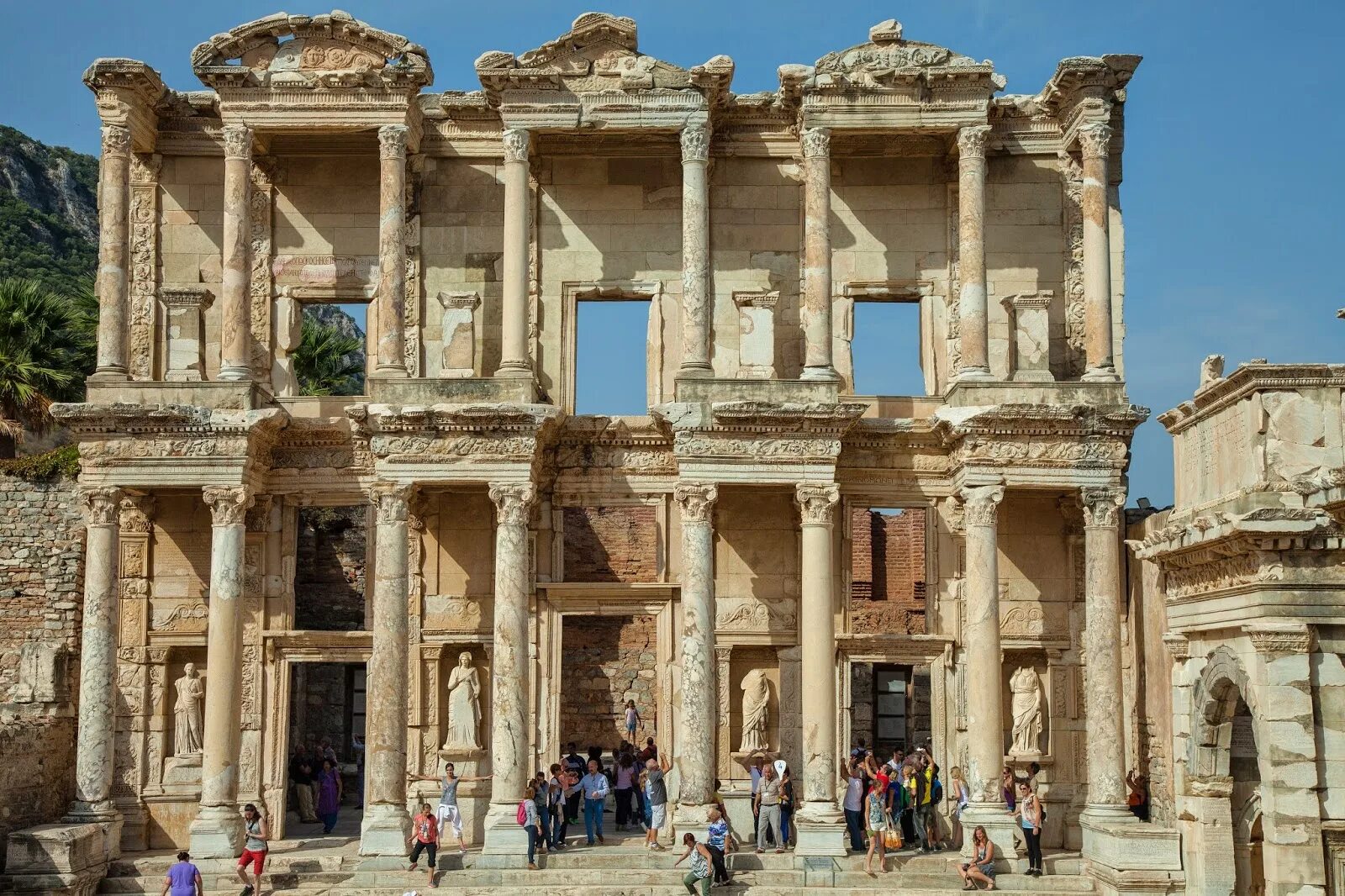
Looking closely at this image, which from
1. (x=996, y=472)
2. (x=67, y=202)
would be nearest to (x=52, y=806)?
(x=996, y=472)

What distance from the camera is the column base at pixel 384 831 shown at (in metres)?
21.8

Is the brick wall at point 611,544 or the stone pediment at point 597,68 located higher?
the stone pediment at point 597,68

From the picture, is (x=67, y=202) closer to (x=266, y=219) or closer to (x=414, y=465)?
(x=266, y=219)

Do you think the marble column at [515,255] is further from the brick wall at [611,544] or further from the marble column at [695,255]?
the brick wall at [611,544]

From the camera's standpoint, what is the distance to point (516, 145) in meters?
23.5

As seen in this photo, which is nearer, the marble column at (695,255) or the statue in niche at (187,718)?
the marble column at (695,255)

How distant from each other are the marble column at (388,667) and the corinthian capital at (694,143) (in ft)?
19.7

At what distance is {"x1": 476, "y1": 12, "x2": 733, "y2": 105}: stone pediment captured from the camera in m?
23.5

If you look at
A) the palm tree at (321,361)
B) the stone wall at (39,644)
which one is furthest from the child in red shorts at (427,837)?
the palm tree at (321,361)

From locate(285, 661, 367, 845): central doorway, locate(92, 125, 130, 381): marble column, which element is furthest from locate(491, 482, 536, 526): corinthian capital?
locate(92, 125, 130, 381): marble column

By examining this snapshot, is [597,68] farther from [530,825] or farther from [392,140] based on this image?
[530,825]

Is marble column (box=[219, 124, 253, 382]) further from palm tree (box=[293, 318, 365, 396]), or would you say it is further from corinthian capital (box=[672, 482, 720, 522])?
palm tree (box=[293, 318, 365, 396])

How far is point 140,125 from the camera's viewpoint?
24.2 meters

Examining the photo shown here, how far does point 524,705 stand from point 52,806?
6.84 meters
